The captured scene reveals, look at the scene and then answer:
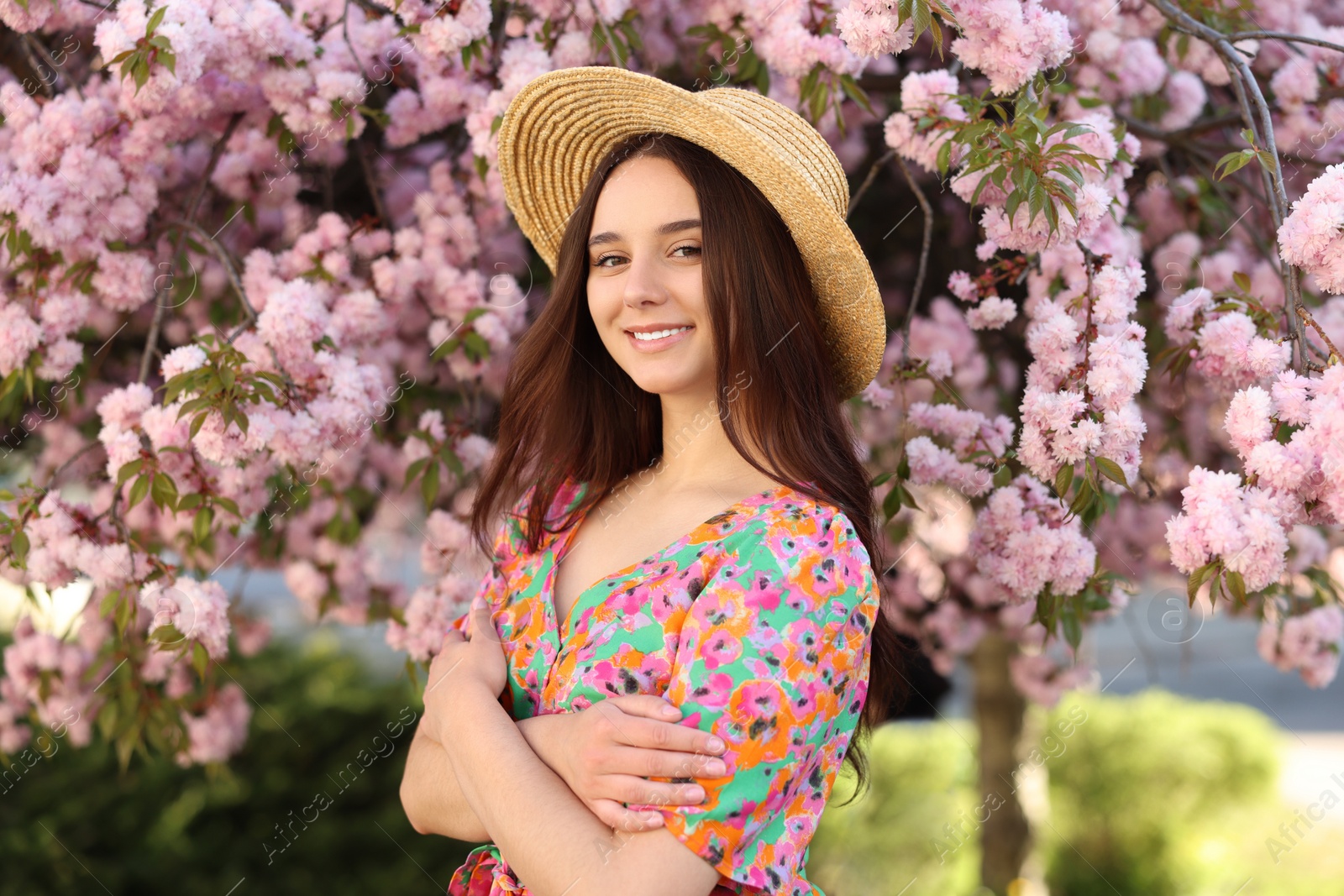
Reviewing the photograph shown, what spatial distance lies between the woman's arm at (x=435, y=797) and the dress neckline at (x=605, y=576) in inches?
9.5

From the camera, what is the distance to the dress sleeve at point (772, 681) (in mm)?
1161

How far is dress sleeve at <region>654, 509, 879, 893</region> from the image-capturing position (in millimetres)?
1161

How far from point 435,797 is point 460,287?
1.10m

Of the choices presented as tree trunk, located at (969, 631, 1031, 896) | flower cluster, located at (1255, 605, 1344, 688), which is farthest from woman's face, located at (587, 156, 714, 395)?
tree trunk, located at (969, 631, 1031, 896)

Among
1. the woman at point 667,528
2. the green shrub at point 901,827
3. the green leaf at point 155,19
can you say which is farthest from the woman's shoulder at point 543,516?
the green shrub at point 901,827

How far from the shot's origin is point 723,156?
146 centimetres

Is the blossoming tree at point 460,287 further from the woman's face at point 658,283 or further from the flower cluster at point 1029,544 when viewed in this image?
the woman's face at point 658,283

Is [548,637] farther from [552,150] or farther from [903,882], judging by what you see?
[903,882]

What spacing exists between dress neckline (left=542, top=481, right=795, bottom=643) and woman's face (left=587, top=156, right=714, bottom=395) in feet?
0.64

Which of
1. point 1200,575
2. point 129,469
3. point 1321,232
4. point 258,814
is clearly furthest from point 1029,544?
point 258,814

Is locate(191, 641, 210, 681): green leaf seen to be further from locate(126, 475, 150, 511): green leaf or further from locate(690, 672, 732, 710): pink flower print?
locate(690, 672, 732, 710): pink flower print

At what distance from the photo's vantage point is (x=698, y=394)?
1.57 m

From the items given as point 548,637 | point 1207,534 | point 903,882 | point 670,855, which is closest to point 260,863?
point 903,882

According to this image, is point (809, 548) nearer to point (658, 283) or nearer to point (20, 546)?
point (658, 283)
